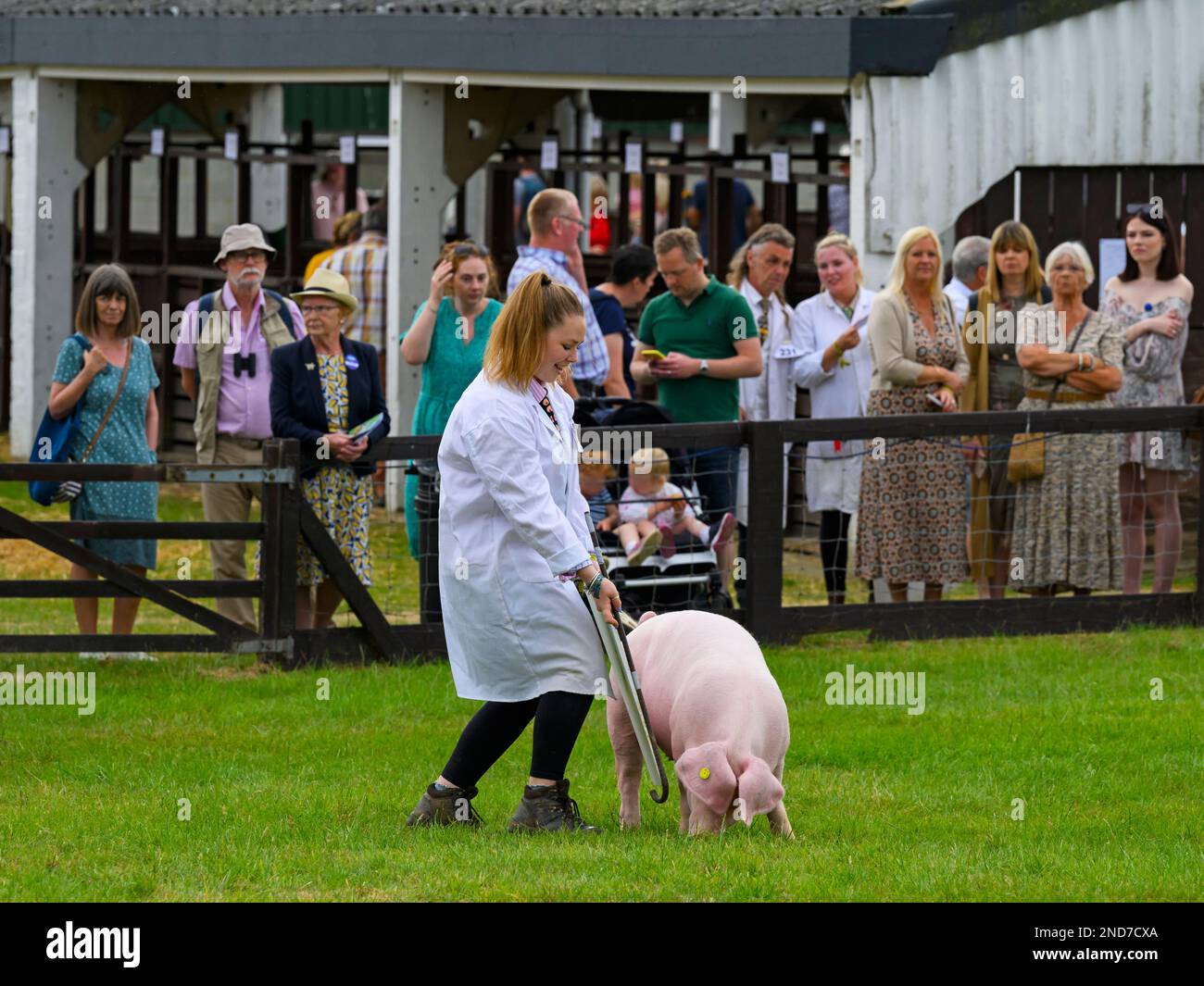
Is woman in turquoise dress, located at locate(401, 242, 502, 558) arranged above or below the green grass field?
above

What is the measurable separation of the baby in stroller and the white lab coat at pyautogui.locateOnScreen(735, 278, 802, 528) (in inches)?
48.4

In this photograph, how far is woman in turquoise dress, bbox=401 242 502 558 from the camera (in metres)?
10.4

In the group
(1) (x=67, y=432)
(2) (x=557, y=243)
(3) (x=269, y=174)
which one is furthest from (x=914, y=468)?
(3) (x=269, y=174)

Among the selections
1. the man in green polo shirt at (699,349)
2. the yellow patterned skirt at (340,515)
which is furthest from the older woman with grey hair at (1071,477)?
the yellow patterned skirt at (340,515)

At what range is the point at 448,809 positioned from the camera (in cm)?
701

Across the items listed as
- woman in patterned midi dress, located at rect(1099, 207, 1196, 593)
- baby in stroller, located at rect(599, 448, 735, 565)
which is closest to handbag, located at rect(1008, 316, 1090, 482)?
woman in patterned midi dress, located at rect(1099, 207, 1196, 593)

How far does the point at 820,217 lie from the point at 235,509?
10005mm

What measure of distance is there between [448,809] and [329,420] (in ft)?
11.5

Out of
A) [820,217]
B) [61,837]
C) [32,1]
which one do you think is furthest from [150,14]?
[61,837]

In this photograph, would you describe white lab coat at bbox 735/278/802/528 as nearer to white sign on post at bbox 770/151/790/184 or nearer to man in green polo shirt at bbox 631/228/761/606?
man in green polo shirt at bbox 631/228/761/606

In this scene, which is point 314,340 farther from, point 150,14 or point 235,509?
point 150,14

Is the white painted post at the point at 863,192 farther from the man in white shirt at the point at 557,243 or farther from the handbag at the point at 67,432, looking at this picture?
the handbag at the point at 67,432

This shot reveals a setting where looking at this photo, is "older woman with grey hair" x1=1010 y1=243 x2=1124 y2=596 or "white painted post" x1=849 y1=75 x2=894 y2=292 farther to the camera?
"white painted post" x1=849 y1=75 x2=894 y2=292

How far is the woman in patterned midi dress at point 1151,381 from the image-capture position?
11.4 m
